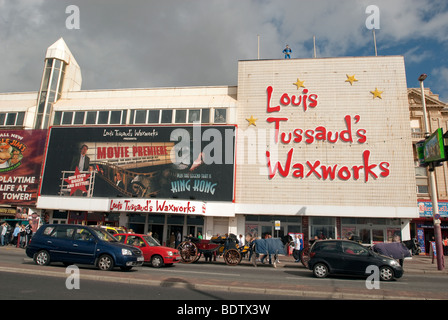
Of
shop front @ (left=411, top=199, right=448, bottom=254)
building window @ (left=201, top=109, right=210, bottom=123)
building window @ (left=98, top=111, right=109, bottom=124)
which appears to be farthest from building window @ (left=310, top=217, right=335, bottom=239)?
building window @ (left=98, top=111, right=109, bottom=124)

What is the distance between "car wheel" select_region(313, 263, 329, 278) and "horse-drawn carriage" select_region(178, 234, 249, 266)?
5.04 meters

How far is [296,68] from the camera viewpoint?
99.6 feet

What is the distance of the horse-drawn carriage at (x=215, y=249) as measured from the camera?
1766 cm

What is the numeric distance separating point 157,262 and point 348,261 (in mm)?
8456

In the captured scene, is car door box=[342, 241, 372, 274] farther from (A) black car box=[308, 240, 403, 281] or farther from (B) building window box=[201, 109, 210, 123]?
(B) building window box=[201, 109, 210, 123]

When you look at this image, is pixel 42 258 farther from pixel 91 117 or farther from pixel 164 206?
pixel 91 117

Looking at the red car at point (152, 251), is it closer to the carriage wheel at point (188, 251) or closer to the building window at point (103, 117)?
the carriage wheel at point (188, 251)

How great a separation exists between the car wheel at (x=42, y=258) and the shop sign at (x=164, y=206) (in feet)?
47.1

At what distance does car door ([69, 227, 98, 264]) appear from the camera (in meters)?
12.1

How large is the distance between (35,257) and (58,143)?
2176 centimetres

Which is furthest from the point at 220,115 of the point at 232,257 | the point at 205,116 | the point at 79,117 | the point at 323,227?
the point at 232,257

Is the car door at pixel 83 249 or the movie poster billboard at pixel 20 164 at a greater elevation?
the movie poster billboard at pixel 20 164

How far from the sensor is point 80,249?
1220 cm

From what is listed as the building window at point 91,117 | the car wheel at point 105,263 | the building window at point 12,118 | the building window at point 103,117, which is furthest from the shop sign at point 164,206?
the building window at point 12,118
